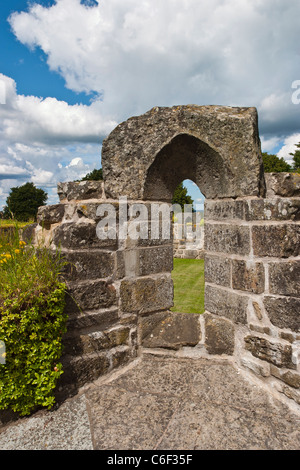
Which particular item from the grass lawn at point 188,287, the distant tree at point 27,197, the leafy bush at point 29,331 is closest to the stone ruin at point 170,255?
the leafy bush at point 29,331

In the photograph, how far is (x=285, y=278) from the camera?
2.45 m

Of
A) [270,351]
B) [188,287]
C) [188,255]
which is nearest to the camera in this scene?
[270,351]

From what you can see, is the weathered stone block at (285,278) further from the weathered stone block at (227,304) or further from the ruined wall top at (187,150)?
the ruined wall top at (187,150)

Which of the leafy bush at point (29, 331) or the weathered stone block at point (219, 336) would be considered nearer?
the leafy bush at point (29, 331)

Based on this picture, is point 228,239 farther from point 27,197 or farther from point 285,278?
point 27,197

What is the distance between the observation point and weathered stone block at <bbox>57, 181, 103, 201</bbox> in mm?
2812

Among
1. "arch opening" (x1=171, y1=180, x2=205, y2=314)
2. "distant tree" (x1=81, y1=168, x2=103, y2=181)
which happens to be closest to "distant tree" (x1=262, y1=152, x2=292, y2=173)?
"distant tree" (x1=81, y1=168, x2=103, y2=181)

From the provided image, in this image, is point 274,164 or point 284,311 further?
point 274,164

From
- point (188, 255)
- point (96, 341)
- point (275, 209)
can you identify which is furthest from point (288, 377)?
point (188, 255)

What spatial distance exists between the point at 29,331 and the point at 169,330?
141cm

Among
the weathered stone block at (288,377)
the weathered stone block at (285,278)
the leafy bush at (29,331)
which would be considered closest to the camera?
the leafy bush at (29,331)

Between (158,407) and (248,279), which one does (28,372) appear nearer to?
(158,407)

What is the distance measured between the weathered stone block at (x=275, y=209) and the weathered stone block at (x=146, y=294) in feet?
3.60

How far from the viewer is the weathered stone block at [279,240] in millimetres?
2441
